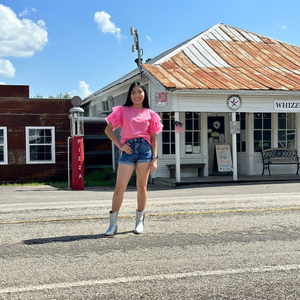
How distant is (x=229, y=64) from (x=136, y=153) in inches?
513

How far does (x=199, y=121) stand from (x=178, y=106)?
298cm

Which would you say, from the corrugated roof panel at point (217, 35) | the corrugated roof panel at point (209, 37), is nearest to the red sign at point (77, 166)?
the corrugated roof panel at point (209, 37)

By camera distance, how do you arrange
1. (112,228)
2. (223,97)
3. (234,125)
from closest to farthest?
(112,228) < (234,125) < (223,97)

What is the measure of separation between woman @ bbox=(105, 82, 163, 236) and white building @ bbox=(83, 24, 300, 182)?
28.6 feet

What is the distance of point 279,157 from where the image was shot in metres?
18.2

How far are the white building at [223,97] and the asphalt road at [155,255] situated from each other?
8.10m

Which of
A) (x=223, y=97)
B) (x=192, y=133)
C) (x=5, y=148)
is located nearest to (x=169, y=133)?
(x=192, y=133)

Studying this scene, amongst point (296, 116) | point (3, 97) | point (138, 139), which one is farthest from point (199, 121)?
point (138, 139)

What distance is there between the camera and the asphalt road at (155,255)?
3637 millimetres

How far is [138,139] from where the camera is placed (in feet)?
18.7

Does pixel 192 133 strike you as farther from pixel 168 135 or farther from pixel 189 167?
pixel 189 167

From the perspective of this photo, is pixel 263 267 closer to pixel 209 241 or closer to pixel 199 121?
pixel 209 241

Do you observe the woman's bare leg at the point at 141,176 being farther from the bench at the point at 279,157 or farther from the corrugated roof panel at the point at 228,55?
the corrugated roof panel at the point at 228,55

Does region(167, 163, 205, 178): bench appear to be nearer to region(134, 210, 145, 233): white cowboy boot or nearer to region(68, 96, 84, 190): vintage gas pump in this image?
region(68, 96, 84, 190): vintage gas pump
